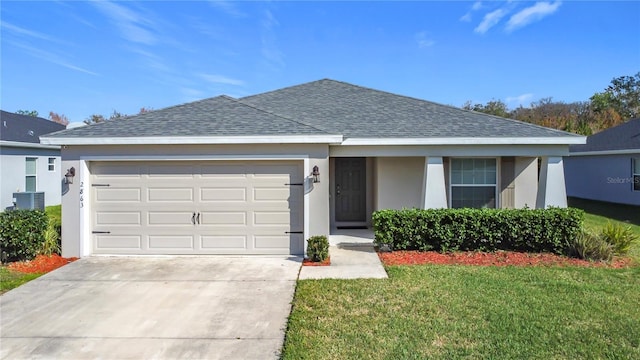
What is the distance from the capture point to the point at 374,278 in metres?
6.77

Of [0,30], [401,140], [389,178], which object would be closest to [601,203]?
[389,178]

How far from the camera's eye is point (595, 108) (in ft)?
133

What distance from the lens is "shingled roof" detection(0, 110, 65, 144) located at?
16.6 m

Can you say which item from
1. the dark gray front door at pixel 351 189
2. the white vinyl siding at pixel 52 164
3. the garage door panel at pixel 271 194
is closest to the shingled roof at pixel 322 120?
the garage door panel at pixel 271 194

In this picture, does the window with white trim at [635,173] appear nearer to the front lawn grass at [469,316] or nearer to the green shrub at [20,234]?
the front lawn grass at [469,316]

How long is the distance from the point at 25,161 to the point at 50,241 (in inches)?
443

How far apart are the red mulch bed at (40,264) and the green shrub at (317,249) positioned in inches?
204

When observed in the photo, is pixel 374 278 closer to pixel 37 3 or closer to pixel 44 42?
pixel 37 3

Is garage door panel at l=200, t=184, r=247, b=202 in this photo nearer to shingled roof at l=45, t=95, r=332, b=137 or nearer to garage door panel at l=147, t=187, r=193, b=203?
garage door panel at l=147, t=187, r=193, b=203

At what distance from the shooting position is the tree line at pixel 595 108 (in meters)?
37.8

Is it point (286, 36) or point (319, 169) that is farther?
point (286, 36)

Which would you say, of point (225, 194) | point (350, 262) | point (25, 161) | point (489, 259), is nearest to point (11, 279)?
point (225, 194)

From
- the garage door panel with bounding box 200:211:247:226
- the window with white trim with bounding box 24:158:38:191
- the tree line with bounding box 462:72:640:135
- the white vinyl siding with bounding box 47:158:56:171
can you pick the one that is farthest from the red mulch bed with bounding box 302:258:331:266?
the tree line with bounding box 462:72:640:135

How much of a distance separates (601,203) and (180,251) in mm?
19495
